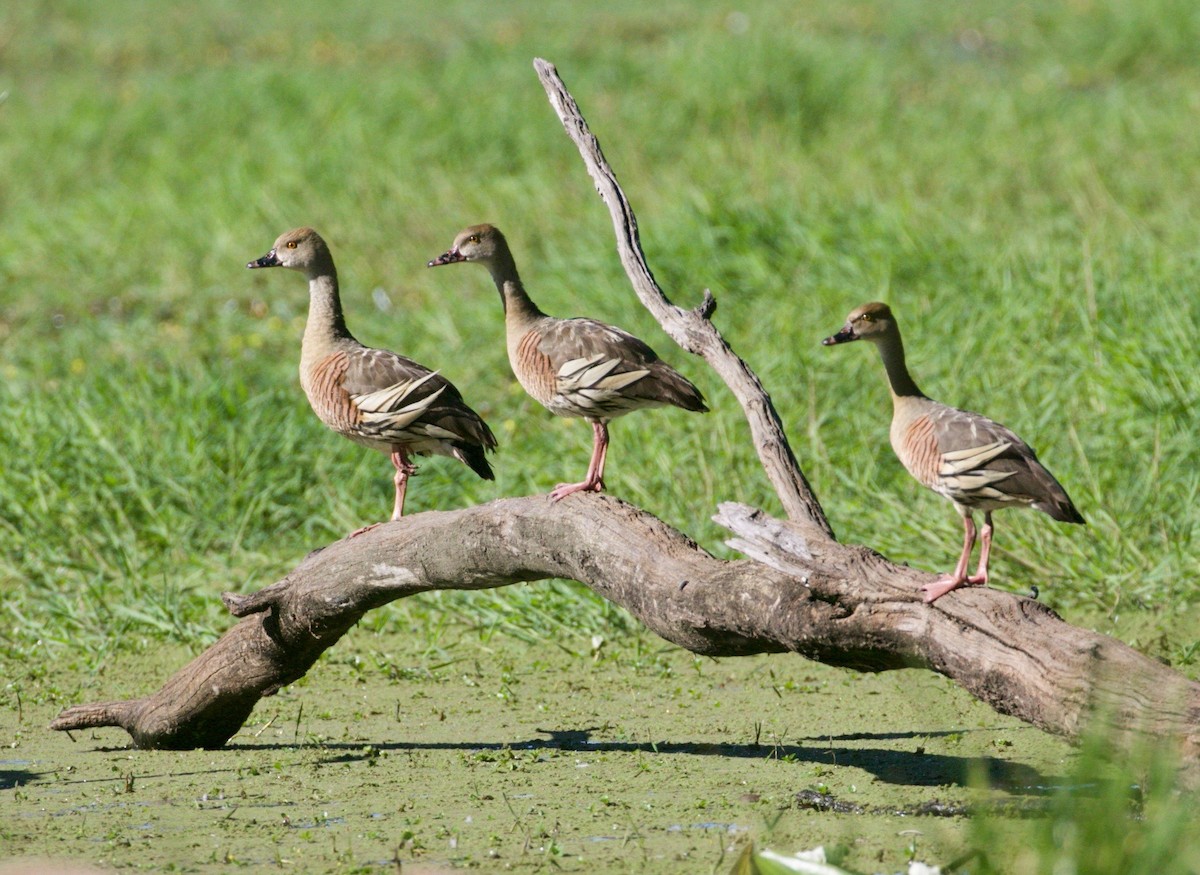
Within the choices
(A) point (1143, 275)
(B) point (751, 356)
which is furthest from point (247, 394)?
(A) point (1143, 275)

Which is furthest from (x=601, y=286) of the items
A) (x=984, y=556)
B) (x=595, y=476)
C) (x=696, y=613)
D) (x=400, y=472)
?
(x=696, y=613)

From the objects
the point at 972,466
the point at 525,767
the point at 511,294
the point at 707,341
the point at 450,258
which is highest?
the point at 450,258

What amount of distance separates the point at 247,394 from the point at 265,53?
12.6 meters

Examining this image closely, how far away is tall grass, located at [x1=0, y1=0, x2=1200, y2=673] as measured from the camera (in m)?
6.73

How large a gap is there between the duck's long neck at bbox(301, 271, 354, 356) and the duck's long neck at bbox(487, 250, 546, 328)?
53 cm

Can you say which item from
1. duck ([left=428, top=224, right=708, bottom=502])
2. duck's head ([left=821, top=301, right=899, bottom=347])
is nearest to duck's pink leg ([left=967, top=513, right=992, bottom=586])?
duck's head ([left=821, top=301, right=899, bottom=347])

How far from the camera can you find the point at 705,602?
3.95 metres

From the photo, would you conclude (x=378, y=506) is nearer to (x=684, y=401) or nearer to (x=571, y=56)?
(x=684, y=401)

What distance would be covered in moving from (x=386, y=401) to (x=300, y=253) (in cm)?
90

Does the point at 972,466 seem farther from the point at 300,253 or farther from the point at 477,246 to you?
the point at 300,253

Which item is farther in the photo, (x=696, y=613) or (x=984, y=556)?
(x=984, y=556)

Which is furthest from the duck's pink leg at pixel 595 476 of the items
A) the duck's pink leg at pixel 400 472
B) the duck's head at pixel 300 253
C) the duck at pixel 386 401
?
the duck's head at pixel 300 253

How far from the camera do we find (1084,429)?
7.00 m

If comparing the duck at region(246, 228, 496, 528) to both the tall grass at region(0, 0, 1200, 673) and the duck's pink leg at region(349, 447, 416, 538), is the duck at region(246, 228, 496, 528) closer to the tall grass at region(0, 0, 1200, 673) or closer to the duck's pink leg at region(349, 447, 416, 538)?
the duck's pink leg at region(349, 447, 416, 538)
